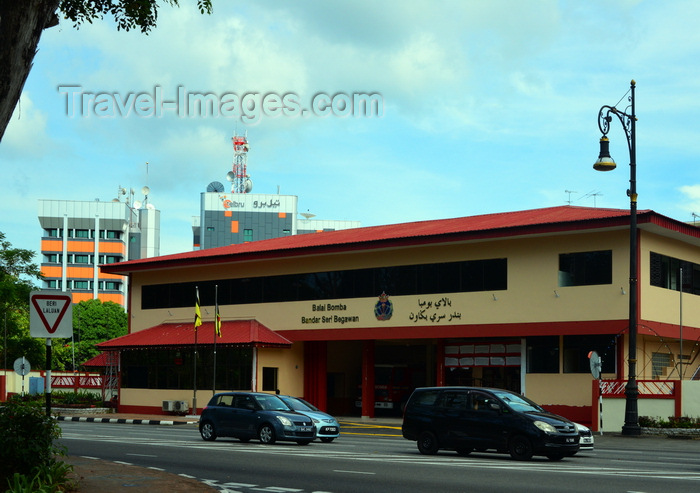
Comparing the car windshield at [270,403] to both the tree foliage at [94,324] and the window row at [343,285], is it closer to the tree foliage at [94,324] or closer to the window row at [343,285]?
the window row at [343,285]

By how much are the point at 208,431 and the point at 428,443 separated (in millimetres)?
7522

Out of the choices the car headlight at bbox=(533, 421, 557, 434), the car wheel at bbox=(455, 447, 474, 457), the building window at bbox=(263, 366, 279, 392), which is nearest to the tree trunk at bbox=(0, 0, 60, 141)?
the car headlight at bbox=(533, 421, 557, 434)

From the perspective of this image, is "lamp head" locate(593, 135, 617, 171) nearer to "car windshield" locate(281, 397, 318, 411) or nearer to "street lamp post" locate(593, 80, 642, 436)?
"street lamp post" locate(593, 80, 642, 436)

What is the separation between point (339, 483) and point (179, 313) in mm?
34237

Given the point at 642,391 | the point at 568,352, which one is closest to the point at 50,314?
the point at 642,391

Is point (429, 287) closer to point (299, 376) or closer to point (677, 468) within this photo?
point (299, 376)

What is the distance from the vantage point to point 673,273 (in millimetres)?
36906

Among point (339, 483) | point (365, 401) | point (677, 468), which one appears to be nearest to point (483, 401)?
point (677, 468)

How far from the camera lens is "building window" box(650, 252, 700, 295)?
35.4m

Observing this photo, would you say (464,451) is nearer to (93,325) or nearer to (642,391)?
(642,391)

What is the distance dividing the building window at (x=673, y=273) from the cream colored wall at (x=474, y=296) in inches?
83.2

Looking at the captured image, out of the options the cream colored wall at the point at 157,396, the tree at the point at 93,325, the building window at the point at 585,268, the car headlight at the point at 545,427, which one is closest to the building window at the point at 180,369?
the cream colored wall at the point at 157,396

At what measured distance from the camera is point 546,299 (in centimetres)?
3575

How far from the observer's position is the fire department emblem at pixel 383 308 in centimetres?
4034
